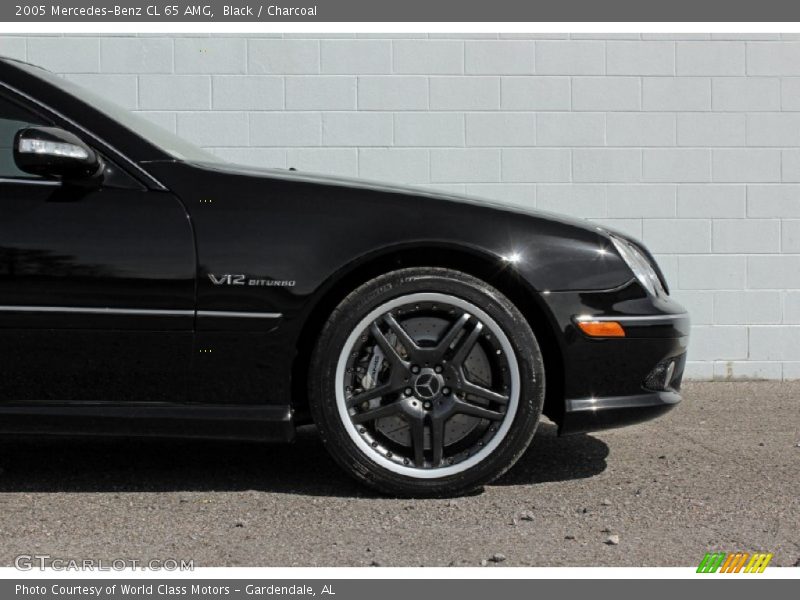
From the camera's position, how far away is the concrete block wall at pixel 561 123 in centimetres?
631

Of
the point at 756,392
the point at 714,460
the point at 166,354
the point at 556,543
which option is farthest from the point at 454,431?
the point at 756,392

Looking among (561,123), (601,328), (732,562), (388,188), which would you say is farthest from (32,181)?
(561,123)

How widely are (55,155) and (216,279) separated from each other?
660 millimetres

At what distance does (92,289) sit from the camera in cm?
335

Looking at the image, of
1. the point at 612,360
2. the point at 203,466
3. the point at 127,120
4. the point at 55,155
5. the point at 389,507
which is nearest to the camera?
the point at 55,155

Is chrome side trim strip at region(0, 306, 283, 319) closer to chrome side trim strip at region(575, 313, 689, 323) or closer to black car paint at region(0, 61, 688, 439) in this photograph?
black car paint at region(0, 61, 688, 439)

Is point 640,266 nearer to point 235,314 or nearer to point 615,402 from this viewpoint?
point 615,402

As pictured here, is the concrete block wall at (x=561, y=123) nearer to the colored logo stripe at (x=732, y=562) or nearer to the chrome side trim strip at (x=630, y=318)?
the chrome side trim strip at (x=630, y=318)

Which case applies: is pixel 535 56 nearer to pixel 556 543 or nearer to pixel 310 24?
pixel 310 24

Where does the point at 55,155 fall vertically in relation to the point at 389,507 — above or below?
above

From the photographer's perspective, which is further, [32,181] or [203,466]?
[203,466]

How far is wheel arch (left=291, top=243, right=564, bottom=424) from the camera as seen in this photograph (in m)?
3.46

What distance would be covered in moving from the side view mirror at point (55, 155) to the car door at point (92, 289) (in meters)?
0.04

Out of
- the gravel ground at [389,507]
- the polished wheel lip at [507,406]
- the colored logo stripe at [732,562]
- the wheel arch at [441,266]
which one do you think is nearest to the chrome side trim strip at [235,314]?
the wheel arch at [441,266]
